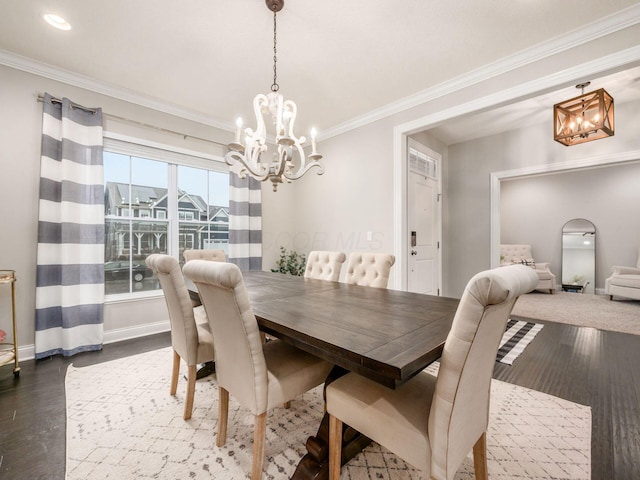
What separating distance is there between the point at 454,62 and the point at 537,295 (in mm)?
5089

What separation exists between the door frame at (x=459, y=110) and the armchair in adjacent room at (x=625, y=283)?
2422 millimetres

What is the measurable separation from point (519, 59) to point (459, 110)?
1.87ft

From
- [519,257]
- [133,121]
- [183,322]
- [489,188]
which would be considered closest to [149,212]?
[133,121]

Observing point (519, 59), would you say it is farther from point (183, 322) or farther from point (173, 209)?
point (173, 209)

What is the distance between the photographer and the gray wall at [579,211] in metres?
5.32

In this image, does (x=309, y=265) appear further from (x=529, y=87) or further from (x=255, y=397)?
(x=529, y=87)

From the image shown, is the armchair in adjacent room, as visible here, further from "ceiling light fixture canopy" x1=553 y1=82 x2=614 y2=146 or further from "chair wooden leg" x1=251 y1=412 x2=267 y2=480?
"chair wooden leg" x1=251 y1=412 x2=267 y2=480

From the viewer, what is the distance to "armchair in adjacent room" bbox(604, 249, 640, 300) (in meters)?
4.39

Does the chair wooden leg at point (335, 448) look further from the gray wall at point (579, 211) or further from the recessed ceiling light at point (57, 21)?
the gray wall at point (579, 211)

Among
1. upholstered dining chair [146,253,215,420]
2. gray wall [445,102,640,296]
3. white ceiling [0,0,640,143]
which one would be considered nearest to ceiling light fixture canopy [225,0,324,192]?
white ceiling [0,0,640,143]

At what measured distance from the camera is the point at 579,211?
5.91 m

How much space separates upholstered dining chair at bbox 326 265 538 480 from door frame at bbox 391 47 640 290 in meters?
2.22

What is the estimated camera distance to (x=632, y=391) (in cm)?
194

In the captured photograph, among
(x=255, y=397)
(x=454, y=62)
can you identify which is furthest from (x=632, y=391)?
(x=454, y=62)
